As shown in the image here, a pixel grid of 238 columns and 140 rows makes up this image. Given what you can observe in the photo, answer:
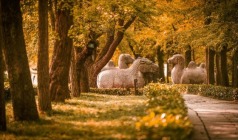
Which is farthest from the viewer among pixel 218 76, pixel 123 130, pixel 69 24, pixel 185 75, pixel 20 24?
pixel 185 75

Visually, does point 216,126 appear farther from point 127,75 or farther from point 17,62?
point 127,75

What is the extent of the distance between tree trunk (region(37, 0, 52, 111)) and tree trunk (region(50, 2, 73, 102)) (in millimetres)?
3469

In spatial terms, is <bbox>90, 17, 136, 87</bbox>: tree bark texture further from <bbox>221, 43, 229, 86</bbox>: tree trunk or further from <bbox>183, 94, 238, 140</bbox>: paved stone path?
<bbox>183, 94, 238, 140</bbox>: paved stone path

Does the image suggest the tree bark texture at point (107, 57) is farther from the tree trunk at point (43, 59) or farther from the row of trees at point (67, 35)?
the tree trunk at point (43, 59)

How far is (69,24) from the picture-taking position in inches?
664

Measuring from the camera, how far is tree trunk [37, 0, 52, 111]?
12594mm

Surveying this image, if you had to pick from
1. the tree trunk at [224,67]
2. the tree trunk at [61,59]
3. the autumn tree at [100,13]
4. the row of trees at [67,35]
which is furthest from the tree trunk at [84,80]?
the tree trunk at [224,67]

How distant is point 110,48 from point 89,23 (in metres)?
10.4

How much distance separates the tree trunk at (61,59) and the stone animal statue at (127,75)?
12437 millimetres

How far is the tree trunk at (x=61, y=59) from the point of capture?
53.6 feet

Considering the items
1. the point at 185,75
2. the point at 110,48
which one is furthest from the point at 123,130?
the point at 185,75

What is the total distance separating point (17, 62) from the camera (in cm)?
1084

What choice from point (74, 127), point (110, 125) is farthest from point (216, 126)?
point (74, 127)

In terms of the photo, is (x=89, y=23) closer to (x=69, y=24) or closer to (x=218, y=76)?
(x=69, y=24)
